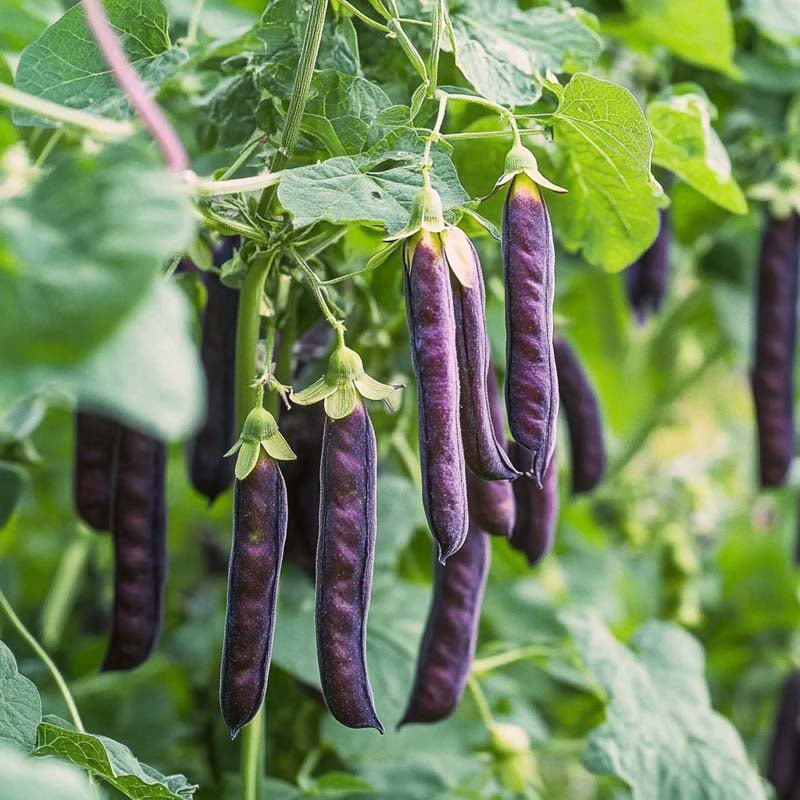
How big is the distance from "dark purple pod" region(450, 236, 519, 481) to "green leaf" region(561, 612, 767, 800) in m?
0.48

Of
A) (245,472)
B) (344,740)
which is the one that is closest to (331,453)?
(245,472)

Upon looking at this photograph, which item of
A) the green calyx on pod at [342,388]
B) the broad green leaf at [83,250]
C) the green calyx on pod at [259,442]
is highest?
the broad green leaf at [83,250]

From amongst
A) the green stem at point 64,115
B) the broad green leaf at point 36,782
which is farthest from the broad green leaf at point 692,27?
the broad green leaf at point 36,782

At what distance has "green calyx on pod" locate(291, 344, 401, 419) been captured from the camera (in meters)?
0.82

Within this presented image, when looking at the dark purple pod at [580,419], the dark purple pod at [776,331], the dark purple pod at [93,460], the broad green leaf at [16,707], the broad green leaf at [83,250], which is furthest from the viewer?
the dark purple pod at [776,331]

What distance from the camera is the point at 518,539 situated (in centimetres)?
112

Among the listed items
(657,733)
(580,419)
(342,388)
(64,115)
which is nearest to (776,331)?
(580,419)

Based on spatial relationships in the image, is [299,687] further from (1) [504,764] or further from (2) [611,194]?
(2) [611,194]

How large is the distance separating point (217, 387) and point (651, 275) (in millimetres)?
679

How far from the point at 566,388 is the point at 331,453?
50 cm

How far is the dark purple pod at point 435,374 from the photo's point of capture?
74 cm

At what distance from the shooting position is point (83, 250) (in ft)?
1.68

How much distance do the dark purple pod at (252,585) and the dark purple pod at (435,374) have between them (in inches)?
5.0

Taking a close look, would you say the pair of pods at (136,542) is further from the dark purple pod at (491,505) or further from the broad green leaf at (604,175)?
the broad green leaf at (604,175)
